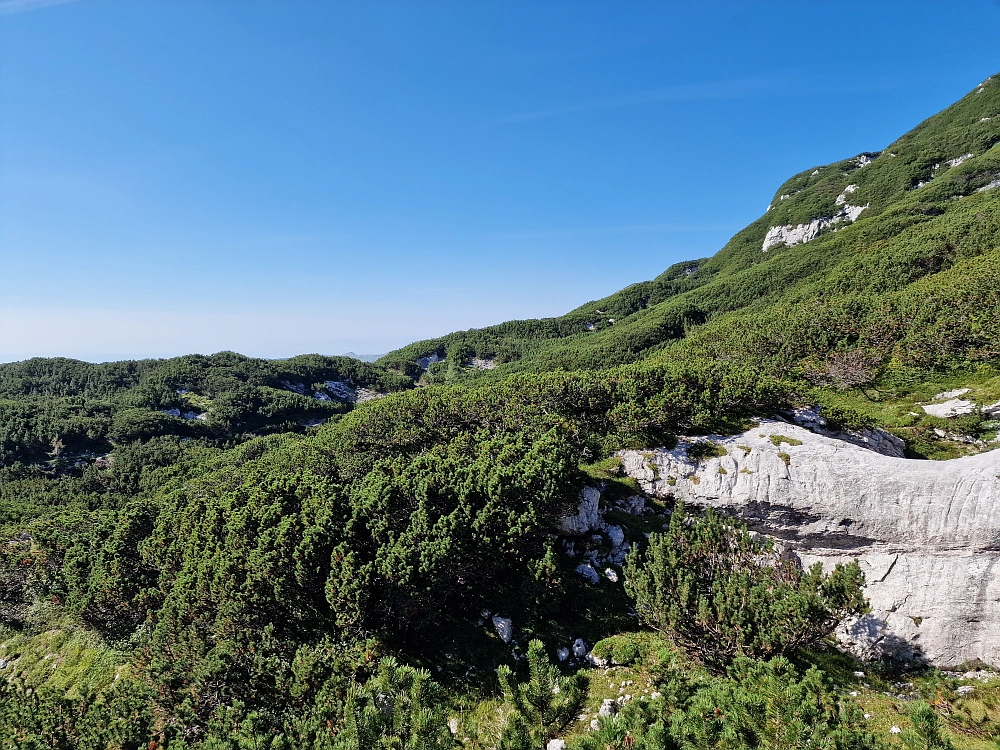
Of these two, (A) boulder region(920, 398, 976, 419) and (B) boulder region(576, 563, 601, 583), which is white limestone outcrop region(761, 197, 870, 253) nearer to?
(A) boulder region(920, 398, 976, 419)

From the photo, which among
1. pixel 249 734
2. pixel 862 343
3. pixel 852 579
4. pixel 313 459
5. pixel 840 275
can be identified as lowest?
→ pixel 249 734

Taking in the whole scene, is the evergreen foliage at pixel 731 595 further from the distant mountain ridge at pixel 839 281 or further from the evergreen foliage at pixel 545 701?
the distant mountain ridge at pixel 839 281

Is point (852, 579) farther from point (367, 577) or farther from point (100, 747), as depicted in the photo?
point (100, 747)

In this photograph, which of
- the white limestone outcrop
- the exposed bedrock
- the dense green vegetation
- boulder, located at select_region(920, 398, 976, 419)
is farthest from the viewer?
the white limestone outcrop

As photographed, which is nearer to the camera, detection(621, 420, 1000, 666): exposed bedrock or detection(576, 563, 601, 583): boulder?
detection(621, 420, 1000, 666): exposed bedrock

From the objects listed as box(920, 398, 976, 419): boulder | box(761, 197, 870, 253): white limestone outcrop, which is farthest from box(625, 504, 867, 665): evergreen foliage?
box(761, 197, 870, 253): white limestone outcrop

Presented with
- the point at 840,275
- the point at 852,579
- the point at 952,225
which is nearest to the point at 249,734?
the point at 852,579

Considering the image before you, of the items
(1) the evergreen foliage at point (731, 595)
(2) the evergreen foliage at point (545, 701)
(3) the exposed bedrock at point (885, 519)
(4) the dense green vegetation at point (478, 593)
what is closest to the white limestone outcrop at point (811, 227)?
(4) the dense green vegetation at point (478, 593)

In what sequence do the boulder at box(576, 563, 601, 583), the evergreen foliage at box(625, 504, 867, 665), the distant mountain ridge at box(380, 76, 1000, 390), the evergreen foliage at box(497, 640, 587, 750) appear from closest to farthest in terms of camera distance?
the evergreen foliage at box(497, 640, 587, 750) → the evergreen foliage at box(625, 504, 867, 665) → the boulder at box(576, 563, 601, 583) → the distant mountain ridge at box(380, 76, 1000, 390)

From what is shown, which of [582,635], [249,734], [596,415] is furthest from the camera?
[596,415]
